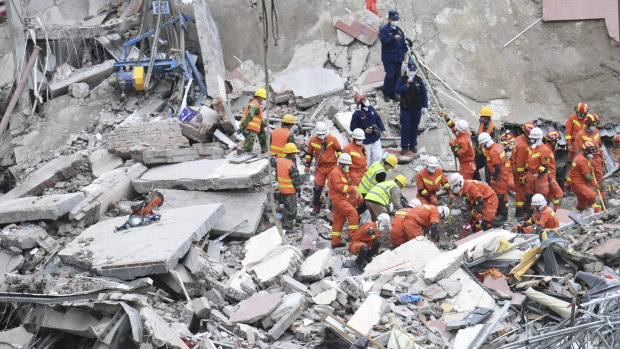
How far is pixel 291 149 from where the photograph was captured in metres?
11.1

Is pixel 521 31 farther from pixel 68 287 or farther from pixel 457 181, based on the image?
pixel 68 287

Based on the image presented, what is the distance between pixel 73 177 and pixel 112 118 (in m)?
2.15

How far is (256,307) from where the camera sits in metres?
8.27

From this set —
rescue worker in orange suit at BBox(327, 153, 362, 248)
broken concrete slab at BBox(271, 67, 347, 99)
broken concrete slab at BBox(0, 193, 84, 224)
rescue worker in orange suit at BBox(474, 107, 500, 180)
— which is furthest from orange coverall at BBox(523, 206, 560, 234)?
broken concrete slab at BBox(0, 193, 84, 224)

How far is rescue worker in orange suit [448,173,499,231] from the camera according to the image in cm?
1068

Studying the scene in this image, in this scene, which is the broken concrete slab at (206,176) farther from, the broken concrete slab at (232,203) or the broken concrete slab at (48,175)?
the broken concrete slab at (48,175)

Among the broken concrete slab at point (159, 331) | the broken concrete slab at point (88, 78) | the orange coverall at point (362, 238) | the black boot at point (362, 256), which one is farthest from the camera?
the broken concrete slab at point (88, 78)

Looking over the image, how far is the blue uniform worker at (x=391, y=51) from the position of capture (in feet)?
43.4

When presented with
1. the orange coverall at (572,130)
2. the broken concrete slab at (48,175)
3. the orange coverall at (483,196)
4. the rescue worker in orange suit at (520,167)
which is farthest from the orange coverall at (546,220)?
the broken concrete slab at (48,175)

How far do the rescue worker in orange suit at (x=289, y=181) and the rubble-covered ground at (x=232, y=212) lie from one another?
0.33 m

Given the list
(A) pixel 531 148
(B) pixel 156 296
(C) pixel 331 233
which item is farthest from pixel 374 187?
(B) pixel 156 296

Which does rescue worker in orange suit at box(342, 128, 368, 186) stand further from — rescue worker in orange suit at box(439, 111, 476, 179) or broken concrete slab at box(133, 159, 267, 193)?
rescue worker in orange suit at box(439, 111, 476, 179)

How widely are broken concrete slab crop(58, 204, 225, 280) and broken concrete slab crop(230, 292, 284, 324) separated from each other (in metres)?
1.10

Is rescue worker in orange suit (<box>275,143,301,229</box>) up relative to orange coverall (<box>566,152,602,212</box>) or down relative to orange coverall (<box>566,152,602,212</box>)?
up
